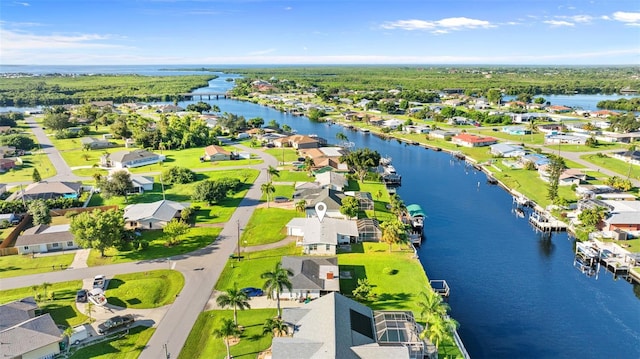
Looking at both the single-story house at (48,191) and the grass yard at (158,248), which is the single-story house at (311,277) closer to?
the grass yard at (158,248)

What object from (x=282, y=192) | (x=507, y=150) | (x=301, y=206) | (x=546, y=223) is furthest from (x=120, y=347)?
(x=507, y=150)

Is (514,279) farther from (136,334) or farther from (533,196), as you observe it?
(136,334)

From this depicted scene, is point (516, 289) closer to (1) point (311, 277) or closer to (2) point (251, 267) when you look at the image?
(1) point (311, 277)

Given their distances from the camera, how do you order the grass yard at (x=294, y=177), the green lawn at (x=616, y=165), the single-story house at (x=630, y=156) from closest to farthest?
the grass yard at (x=294, y=177)
the green lawn at (x=616, y=165)
the single-story house at (x=630, y=156)

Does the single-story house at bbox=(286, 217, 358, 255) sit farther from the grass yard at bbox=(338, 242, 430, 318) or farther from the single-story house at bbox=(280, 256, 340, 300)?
the single-story house at bbox=(280, 256, 340, 300)

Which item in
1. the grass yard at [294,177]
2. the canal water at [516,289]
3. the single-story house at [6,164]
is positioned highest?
the single-story house at [6,164]

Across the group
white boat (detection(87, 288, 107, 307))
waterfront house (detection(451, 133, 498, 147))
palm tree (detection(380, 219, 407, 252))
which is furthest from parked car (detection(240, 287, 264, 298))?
waterfront house (detection(451, 133, 498, 147))

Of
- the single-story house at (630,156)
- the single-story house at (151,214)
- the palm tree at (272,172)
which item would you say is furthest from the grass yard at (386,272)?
the single-story house at (630,156)
